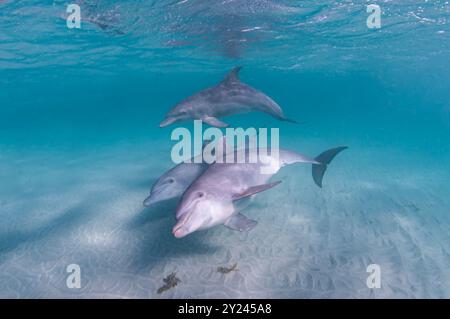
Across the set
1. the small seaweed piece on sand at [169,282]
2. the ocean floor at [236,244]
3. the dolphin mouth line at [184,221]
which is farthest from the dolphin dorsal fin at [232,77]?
the small seaweed piece on sand at [169,282]

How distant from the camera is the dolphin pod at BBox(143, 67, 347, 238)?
484 centimetres

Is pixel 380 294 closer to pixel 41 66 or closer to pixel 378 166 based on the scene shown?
pixel 378 166

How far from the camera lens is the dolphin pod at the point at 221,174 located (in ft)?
15.9

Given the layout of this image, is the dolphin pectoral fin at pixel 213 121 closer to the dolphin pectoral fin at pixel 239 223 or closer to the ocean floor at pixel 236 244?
the ocean floor at pixel 236 244

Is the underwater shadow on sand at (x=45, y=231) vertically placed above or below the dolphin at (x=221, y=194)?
below

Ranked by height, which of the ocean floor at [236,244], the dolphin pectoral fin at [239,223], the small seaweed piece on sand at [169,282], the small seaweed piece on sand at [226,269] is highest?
the dolphin pectoral fin at [239,223]

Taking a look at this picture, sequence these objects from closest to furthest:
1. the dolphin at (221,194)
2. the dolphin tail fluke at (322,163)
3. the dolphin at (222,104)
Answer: the dolphin at (221,194) < the dolphin tail fluke at (322,163) < the dolphin at (222,104)

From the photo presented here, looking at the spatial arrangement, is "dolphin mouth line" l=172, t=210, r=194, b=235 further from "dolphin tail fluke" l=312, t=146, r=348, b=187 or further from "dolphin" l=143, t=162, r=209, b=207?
"dolphin tail fluke" l=312, t=146, r=348, b=187

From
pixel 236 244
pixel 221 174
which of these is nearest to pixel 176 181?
pixel 221 174

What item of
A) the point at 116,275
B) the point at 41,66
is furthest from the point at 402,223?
the point at 41,66

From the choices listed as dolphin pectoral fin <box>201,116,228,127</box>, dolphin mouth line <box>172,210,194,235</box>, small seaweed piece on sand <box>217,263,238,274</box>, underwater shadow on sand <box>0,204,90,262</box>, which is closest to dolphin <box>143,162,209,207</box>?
dolphin pectoral fin <box>201,116,228,127</box>

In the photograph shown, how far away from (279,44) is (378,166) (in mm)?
11312

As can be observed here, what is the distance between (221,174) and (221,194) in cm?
69

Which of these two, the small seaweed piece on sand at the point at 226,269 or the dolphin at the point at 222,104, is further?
the dolphin at the point at 222,104
